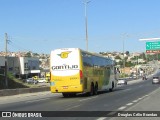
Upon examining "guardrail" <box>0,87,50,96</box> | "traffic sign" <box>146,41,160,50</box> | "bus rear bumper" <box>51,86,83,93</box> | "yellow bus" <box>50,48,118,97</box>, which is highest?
"traffic sign" <box>146,41,160,50</box>

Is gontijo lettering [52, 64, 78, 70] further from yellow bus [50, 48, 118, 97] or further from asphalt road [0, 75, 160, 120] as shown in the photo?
asphalt road [0, 75, 160, 120]

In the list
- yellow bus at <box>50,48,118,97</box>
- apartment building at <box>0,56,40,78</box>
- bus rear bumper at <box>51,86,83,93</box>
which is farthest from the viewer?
apartment building at <box>0,56,40,78</box>

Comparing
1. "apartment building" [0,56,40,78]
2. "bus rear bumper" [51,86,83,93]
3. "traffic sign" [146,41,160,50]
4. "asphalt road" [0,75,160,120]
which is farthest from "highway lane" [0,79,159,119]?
"apartment building" [0,56,40,78]

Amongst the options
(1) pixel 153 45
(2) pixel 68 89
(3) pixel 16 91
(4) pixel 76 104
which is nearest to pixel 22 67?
(1) pixel 153 45

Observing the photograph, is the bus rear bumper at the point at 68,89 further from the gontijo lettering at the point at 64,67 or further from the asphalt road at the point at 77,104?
the gontijo lettering at the point at 64,67

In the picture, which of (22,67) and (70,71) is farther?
(22,67)

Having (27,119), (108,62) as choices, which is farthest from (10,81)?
(27,119)

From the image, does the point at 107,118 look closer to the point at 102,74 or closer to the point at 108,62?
the point at 102,74

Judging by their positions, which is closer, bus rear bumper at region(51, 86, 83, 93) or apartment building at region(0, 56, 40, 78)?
bus rear bumper at region(51, 86, 83, 93)

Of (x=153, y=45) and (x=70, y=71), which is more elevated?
(x=153, y=45)

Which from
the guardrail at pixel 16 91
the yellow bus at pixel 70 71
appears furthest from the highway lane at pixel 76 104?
the guardrail at pixel 16 91

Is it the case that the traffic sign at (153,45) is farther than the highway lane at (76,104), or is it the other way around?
the traffic sign at (153,45)

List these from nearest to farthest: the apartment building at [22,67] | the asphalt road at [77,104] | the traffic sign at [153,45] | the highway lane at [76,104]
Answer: the asphalt road at [77,104] → the highway lane at [76,104] → the traffic sign at [153,45] → the apartment building at [22,67]

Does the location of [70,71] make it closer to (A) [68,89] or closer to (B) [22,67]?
(A) [68,89]
